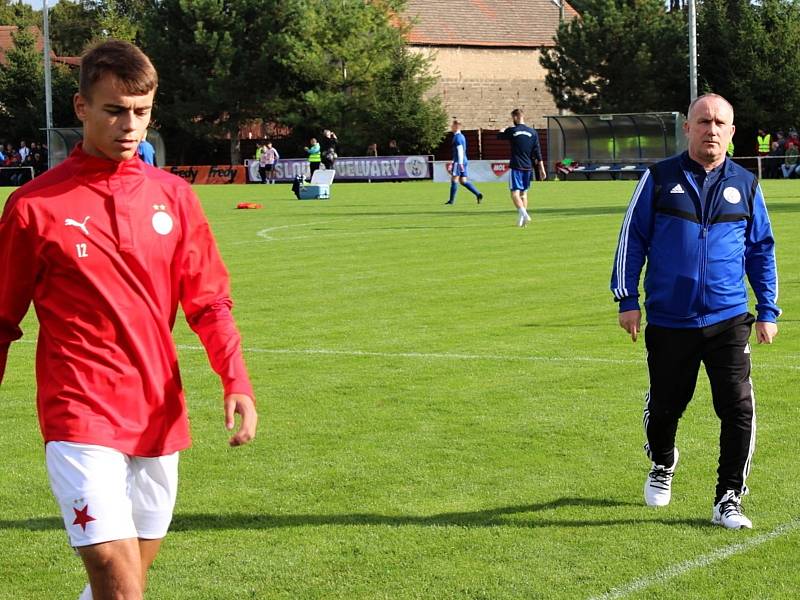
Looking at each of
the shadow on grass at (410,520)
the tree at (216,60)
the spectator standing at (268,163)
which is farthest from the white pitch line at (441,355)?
the tree at (216,60)

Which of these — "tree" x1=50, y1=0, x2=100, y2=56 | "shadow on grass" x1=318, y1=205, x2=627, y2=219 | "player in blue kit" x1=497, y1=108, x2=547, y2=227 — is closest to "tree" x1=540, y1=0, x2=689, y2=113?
"shadow on grass" x1=318, y1=205, x2=627, y2=219

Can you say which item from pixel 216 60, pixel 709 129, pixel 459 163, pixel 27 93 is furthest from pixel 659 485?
pixel 27 93

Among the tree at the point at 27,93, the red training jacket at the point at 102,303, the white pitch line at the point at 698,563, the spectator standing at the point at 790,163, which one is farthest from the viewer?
the tree at the point at 27,93

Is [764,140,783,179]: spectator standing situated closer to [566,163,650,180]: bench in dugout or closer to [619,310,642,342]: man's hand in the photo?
[566,163,650,180]: bench in dugout

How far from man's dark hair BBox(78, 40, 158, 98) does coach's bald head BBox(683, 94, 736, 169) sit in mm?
3199

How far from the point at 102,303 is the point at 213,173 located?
59352 mm

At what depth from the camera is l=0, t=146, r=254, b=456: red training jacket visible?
167 inches

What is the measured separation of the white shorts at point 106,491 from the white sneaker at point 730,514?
127 inches

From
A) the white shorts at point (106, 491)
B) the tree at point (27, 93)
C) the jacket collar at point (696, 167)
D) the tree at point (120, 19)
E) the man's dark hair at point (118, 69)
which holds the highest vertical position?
the tree at point (120, 19)

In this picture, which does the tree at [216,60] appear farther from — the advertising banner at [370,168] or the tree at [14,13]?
the tree at [14,13]

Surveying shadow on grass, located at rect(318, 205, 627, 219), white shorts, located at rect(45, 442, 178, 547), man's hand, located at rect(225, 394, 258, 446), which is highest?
man's hand, located at rect(225, 394, 258, 446)

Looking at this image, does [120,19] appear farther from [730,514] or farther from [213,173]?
[730,514]

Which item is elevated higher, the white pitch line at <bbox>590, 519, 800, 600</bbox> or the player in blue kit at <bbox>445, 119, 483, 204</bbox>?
the player in blue kit at <bbox>445, 119, 483, 204</bbox>

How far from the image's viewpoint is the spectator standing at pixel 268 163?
5834 cm
